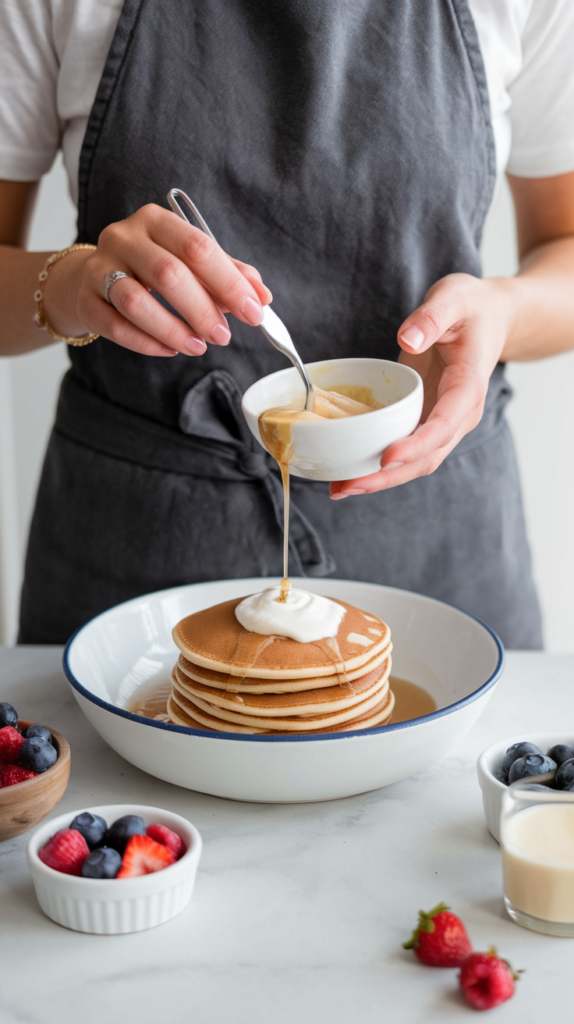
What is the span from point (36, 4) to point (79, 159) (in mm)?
218

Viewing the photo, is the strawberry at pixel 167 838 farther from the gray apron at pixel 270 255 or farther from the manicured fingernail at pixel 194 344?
the gray apron at pixel 270 255

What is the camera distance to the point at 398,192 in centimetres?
141

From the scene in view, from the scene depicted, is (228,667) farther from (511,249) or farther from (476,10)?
(511,249)

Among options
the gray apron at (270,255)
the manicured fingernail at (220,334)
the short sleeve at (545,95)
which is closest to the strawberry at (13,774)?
the manicured fingernail at (220,334)

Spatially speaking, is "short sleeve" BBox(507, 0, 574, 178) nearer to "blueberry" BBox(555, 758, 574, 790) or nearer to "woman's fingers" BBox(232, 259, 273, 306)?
"woman's fingers" BBox(232, 259, 273, 306)

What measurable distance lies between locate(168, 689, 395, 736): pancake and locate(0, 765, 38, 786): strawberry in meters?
0.19

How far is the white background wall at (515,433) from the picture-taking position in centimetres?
269

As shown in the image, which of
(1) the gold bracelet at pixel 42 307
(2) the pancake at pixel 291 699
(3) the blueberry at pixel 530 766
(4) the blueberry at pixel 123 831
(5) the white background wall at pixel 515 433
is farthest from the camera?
(5) the white background wall at pixel 515 433

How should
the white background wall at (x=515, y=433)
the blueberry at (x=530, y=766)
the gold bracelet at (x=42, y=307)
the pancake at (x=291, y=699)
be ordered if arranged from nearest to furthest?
the blueberry at (x=530, y=766), the pancake at (x=291, y=699), the gold bracelet at (x=42, y=307), the white background wall at (x=515, y=433)

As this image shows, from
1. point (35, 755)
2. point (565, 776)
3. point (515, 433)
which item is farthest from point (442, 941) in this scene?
point (515, 433)

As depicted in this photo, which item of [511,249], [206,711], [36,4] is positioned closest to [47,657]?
[206,711]

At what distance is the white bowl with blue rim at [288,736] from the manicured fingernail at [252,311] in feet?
1.52

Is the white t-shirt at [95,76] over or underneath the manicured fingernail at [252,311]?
over

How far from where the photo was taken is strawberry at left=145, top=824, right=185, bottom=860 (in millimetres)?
856
